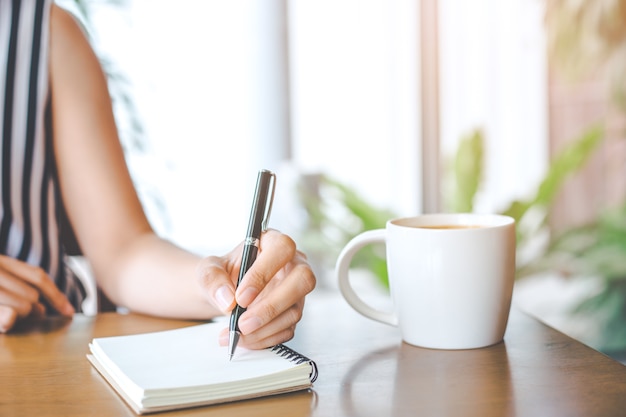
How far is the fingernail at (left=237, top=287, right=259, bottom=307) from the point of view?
687 mm

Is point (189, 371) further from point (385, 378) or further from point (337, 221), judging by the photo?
point (337, 221)

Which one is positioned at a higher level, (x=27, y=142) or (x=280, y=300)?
(x=27, y=142)

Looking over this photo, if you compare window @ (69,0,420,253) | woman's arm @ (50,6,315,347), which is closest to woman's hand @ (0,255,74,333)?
woman's arm @ (50,6,315,347)

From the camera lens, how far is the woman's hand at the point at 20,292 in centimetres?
83

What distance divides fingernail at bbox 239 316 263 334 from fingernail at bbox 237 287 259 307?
0.5 inches

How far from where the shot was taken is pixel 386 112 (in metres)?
3.59

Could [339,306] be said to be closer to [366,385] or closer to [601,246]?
[366,385]

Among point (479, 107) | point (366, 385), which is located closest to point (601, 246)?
point (479, 107)

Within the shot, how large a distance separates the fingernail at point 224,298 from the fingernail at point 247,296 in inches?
0.4

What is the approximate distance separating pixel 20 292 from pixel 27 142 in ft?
1.25

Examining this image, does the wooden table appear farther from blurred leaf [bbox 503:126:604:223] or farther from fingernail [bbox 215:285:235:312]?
blurred leaf [bbox 503:126:604:223]

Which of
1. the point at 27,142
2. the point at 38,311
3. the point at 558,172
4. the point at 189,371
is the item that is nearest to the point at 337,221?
the point at 558,172

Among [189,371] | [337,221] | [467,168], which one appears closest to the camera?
[189,371]

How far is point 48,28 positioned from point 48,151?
0.61ft
